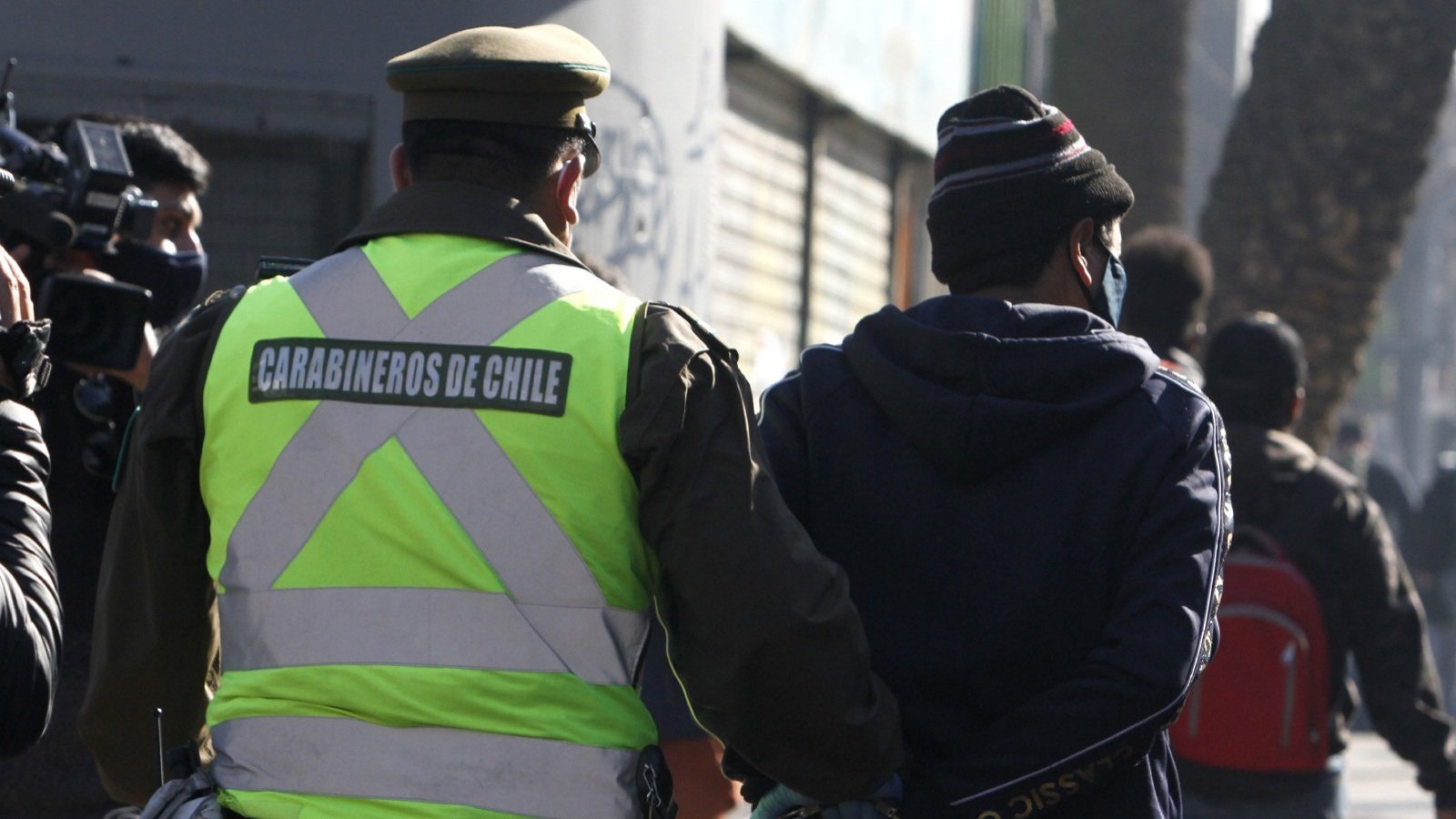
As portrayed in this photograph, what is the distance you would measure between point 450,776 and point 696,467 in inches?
19.4

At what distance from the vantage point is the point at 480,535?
254cm

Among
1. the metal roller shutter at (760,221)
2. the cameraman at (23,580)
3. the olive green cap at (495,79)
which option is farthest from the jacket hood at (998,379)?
the metal roller shutter at (760,221)

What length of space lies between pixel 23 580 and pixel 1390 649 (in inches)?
134

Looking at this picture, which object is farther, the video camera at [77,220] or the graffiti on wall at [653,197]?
the graffiti on wall at [653,197]

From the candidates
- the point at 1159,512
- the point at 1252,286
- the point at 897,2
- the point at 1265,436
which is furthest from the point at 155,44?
the point at 897,2

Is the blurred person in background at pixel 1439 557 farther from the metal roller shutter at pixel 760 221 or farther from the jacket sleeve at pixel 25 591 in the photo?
the jacket sleeve at pixel 25 591

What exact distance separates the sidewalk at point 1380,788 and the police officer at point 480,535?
756 cm

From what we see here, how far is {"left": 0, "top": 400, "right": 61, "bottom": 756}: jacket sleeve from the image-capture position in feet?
7.65

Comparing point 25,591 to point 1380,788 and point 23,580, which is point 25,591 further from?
point 1380,788

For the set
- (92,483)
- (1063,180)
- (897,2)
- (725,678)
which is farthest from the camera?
(897,2)

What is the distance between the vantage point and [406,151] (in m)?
2.84

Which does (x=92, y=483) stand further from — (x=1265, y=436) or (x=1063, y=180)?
(x=1265, y=436)

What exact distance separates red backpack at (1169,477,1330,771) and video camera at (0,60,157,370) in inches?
100

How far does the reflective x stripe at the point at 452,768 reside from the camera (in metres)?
2.51
